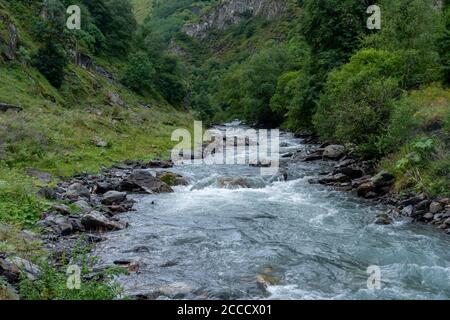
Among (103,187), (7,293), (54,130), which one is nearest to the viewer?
(7,293)

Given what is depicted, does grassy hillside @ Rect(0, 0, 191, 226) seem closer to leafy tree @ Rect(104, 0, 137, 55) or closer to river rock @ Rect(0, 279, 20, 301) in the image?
river rock @ Rect(0, 279, 20, 301)

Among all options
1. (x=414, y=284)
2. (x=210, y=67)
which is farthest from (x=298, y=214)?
(x=210, y=67)

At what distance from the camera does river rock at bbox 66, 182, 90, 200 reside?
19.8m

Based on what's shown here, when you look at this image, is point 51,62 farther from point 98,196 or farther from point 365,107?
point 365,107

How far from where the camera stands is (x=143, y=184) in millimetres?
24719

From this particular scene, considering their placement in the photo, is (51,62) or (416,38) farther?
(51,62)

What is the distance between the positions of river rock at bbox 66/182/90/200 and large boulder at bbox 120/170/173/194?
9.36 feet

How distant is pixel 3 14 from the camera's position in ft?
147

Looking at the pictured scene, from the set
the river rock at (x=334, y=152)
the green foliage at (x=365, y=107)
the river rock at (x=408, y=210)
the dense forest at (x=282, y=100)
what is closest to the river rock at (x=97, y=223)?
the dense forest at (x=282, y=100)

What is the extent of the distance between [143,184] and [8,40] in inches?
1039

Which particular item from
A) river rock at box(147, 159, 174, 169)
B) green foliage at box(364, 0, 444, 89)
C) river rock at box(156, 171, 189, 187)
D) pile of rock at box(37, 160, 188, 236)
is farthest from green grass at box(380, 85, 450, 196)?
river rock at box(147, 159, 174, 169)

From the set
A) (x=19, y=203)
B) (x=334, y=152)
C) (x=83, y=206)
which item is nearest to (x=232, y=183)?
(x=83, y=206)

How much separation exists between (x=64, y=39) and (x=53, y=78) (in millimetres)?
7088
